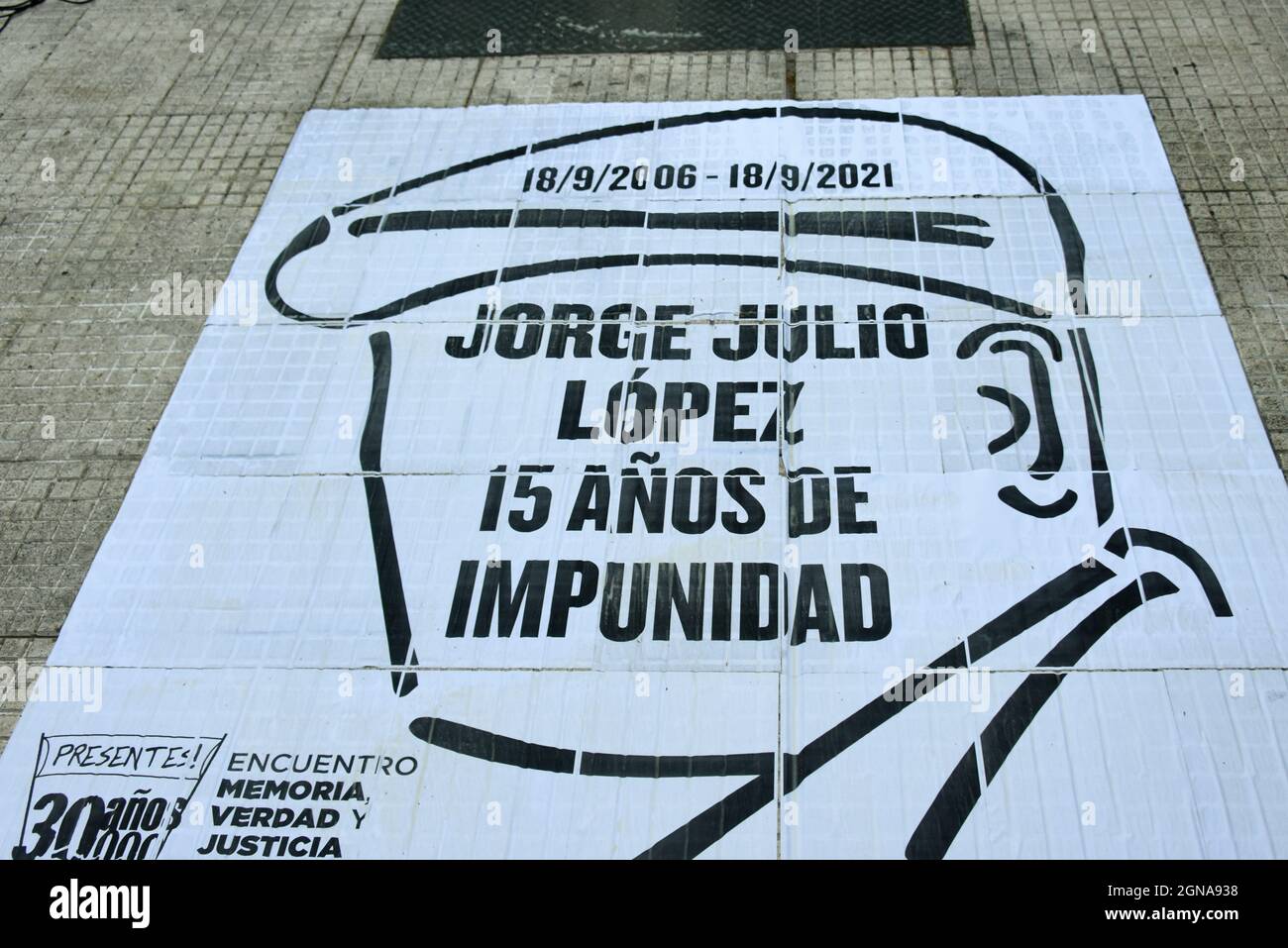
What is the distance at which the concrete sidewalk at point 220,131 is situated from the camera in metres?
5.53

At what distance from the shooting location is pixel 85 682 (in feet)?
15.2

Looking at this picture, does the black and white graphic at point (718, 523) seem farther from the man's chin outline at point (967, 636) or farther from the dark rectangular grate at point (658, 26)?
the dark rectangular grate at point (658, 26)

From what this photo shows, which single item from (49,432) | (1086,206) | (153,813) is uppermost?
(1086,206)

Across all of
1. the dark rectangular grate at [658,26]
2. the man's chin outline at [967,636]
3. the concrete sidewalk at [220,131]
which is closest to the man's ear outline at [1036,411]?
the man's chin outline at [967,636]

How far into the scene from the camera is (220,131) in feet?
23.6

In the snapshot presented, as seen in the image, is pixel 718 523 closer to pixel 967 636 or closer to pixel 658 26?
pixel 967 636

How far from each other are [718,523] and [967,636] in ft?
3.85

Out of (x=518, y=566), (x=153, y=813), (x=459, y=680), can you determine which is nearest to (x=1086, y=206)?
(x=518, y=566)

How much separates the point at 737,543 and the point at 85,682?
9.43 ft

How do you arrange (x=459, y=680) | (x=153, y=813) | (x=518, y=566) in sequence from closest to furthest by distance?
1. (x=153, y=813)
2. (x=459, y=680)
3. (x=518, y=566)

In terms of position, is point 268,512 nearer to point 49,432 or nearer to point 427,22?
point 49,432

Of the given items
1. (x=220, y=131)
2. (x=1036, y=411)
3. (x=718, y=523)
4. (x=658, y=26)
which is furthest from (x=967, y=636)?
(x=220, y=131)

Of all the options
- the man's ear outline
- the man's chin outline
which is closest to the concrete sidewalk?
the man's chin outline

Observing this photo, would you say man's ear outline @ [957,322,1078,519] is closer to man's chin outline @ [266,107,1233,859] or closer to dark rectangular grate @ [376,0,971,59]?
man's chin outline @ [266,107,1233,859]
